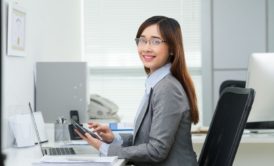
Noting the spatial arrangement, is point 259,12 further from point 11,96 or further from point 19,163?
point 19,163

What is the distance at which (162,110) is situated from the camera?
170 cm

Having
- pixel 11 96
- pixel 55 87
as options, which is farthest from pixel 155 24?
pixel 55 87

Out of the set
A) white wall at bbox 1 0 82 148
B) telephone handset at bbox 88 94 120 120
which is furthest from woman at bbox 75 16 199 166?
telephone handset at bbox 88 94 120 120

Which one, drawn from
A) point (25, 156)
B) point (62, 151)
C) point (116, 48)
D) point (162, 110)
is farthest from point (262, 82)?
point (116, 48)

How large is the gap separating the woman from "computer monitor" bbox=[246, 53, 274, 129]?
0.55m

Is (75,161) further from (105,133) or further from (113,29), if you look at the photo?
(113,29)

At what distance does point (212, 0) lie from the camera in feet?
14.2

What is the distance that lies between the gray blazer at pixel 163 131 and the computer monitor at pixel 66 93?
121cm

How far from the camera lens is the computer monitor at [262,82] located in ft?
7.25

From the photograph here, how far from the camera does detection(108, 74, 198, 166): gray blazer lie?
5.56 ft

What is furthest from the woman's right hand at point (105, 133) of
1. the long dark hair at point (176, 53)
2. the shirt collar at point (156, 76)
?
the long dark hair at point (176, 53)

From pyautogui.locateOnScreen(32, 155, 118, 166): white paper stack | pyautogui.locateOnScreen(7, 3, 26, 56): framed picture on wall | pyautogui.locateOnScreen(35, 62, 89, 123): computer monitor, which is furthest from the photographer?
pyautogui.locateOnScreen(35, 62, 89, 123): computer monitor

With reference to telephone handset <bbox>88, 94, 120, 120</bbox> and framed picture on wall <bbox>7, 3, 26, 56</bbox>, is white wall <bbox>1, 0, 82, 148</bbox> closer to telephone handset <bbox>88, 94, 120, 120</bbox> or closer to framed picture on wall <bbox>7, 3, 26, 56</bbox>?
framed picture on wall <bbox>7, 3, 26, 56</bbox>

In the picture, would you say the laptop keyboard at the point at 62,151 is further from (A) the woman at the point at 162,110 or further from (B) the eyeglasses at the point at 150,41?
(B) the eyeglasses at the point at 150,41
